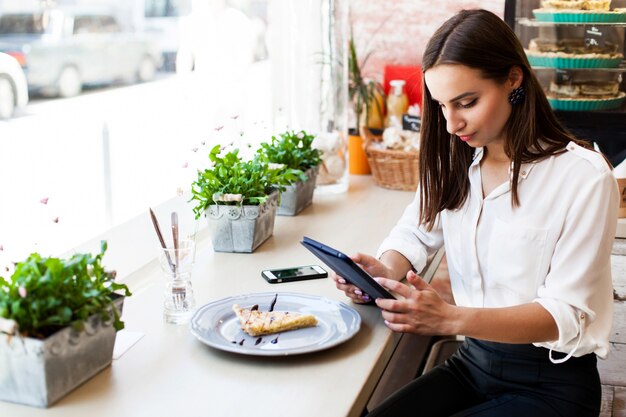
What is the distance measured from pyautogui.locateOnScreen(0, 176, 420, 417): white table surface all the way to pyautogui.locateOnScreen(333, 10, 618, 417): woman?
13 centimetres

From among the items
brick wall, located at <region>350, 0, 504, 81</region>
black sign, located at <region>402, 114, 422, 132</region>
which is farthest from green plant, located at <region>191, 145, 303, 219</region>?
brick wall, located at <region>350, 0, 504, 81</region>

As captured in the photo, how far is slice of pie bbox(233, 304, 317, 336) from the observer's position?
4.99 feet

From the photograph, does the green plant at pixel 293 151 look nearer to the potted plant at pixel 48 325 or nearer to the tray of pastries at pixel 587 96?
the tray of pastries at pixel 587 96

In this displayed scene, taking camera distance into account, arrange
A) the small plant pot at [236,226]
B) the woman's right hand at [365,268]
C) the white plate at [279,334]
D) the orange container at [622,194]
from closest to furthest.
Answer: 1. the white plate at [279,334]
2. the woman's right hand at [365,268]
3. the small plant pot at [236,226]
4. the orange container at [622,194]

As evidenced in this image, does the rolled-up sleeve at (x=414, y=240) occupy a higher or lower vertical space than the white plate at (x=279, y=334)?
higher

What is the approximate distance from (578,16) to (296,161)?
3.67ft

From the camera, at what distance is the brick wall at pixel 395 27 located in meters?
3.12

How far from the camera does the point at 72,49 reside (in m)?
1.82

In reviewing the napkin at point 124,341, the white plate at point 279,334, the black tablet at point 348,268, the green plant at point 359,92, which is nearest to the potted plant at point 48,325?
the napkin at point 124,341

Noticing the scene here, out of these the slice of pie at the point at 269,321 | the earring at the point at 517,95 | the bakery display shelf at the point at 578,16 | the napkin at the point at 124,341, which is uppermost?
the bakery display shelf at the point at 578,16

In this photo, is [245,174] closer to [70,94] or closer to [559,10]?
[70,94]

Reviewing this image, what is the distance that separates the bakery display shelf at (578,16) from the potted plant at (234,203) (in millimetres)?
1270

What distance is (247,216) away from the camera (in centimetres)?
206

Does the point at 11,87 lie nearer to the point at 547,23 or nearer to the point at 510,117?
the point at 510,117
